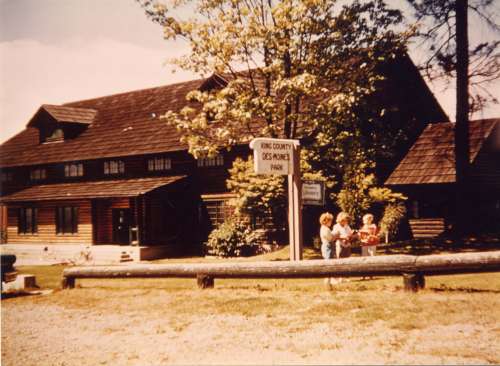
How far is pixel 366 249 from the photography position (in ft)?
34.8

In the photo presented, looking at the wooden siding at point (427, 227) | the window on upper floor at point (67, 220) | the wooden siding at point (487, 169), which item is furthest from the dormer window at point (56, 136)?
the wooden siding at point (487, 169)

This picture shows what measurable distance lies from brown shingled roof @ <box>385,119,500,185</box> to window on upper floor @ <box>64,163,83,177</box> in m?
18.3

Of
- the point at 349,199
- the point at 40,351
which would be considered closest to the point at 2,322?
the point at 40,351

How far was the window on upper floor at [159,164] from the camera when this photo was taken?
83.2 ft

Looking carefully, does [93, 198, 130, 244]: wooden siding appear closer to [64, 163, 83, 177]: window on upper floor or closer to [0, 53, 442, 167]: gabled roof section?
[0, 53, 442, 167]: gabled roof section

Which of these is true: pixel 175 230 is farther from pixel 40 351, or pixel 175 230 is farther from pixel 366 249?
pixel 40 351

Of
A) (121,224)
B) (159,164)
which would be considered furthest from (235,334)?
(121,224)

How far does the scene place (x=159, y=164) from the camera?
2570 centimetres

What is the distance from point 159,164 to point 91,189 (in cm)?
411

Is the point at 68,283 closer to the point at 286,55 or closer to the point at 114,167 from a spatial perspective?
the point at 286,55

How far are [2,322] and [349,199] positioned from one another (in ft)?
41.3

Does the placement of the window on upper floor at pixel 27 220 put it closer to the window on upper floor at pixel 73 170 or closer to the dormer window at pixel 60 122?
the window on upper floor at pixel 73 170

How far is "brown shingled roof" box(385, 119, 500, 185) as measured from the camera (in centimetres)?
1998

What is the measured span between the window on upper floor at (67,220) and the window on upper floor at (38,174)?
3.92 meters
